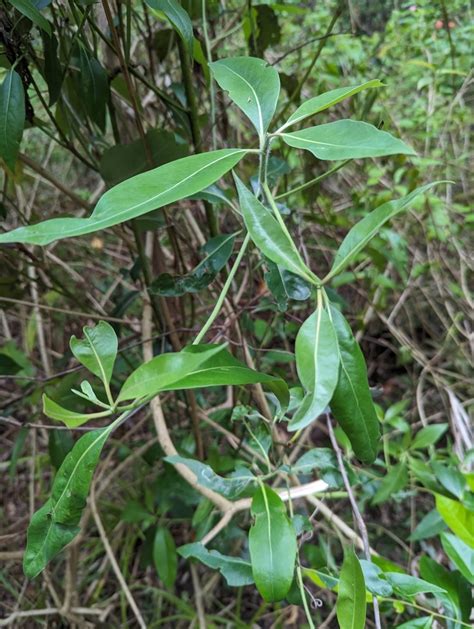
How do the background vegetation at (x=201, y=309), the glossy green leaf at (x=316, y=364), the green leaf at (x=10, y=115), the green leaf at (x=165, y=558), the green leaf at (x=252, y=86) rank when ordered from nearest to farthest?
the glossy green leaf at (x=316, y=364) < the green leaf at (x=252, y=86) < the green leaf at (x=10, y=115) < the background vegetation at (x=201, y=309) < the green leaf at (x=165, y=558)

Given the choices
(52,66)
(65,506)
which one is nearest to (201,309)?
(52,66)

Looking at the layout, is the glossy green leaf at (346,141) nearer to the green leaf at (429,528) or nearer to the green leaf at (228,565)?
the green leaf at (228,565)

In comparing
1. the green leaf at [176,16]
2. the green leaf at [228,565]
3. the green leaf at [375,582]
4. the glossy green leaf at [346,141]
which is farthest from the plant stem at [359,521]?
the green leaf at [176,16]

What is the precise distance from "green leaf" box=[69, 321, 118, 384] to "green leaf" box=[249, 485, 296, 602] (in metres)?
0.18

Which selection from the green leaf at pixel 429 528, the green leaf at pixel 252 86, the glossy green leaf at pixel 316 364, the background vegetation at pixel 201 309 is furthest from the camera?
the green leaf at pixel 429 528

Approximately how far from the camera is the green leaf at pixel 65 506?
0.34 m

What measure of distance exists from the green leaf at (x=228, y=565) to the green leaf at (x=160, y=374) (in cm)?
27

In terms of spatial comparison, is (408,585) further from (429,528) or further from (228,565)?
(429,528)

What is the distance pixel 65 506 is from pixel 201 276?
28cm

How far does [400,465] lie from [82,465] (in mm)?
561

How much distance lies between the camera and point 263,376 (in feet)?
1.04

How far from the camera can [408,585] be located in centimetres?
43

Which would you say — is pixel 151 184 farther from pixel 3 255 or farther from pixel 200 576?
pixel 200 576

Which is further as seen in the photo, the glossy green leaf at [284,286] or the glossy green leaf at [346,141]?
the glossy green leaf at [284,286]
